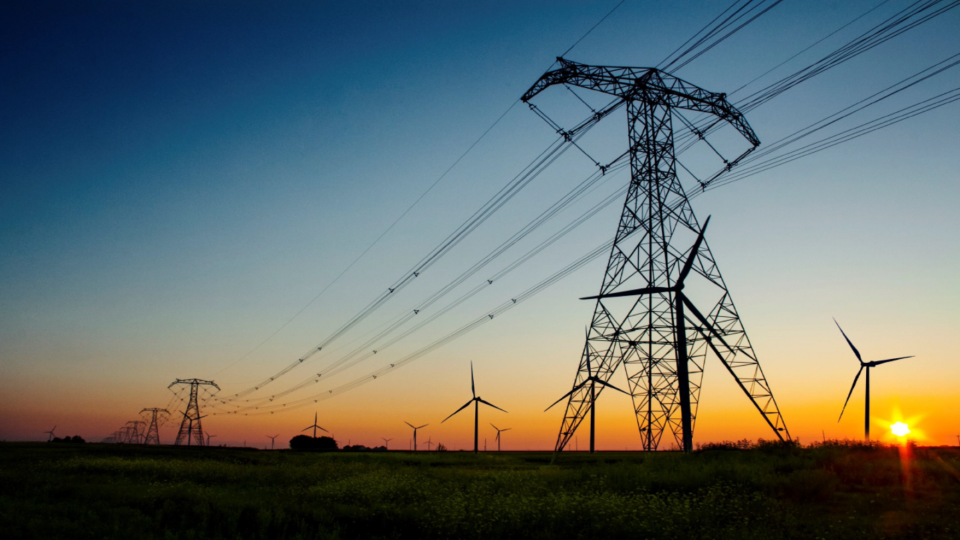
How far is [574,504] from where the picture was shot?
22.5m

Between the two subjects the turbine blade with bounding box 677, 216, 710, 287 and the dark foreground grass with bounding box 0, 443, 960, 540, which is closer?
the dark foreground grass with bounding box 0, 443, 960, 540

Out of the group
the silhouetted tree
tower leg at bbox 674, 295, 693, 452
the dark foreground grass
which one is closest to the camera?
the dark foreground grass

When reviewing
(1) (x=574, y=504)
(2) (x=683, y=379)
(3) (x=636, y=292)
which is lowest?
(1) (x=574, y=504)

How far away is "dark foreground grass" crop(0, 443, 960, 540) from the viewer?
65.2 feet

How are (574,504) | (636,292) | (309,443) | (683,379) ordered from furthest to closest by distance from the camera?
(309,443) < (636,292) < (683,379) < (574,504)

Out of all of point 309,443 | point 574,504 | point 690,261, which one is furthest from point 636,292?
point 309,443

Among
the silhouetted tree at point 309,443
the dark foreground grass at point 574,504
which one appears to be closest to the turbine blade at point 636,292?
the dark foreground grass at point 574,504

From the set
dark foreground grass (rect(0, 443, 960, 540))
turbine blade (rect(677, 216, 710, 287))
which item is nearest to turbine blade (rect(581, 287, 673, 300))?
turbine blade (rect(677, 216, 710, 287))

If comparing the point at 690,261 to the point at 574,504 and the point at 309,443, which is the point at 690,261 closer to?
the point at 574,504

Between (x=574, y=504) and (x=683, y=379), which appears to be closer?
(x=574, y=504)

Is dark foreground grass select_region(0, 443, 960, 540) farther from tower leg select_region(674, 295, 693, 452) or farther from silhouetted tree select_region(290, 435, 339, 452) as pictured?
silhouetted tree select_region(290, 435, 339, 452)

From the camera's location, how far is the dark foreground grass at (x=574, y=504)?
19.9 meters

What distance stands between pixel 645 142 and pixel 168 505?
33.4 meters

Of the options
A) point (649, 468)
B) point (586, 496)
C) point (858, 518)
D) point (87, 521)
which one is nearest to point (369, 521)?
point (586, 496)
